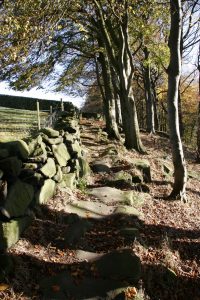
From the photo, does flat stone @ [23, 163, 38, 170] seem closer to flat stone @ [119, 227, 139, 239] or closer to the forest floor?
the forest floor

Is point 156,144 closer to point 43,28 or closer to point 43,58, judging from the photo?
point 43,58

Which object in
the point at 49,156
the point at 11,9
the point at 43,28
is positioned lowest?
the point at 49,156

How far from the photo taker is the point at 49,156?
8.17m

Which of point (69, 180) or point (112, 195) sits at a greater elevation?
point (69, 180)

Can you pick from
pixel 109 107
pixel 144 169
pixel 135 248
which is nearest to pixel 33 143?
pixel 135 248

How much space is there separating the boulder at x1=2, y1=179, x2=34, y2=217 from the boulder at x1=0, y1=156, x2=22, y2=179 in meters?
0.18

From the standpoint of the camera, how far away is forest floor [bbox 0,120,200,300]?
5277 mm

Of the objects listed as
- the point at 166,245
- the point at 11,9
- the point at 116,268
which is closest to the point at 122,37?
the point at 11,9

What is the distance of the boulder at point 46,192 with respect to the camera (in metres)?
6.92

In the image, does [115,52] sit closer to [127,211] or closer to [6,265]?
[127,211]

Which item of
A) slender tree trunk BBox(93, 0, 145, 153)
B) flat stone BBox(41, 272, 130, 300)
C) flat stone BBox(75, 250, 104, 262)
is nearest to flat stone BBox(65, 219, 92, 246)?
flat stone BBox(75, 250, 104, 262)

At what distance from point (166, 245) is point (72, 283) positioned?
2.20 meters

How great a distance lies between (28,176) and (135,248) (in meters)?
2.21

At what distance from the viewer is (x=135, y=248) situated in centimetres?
634
